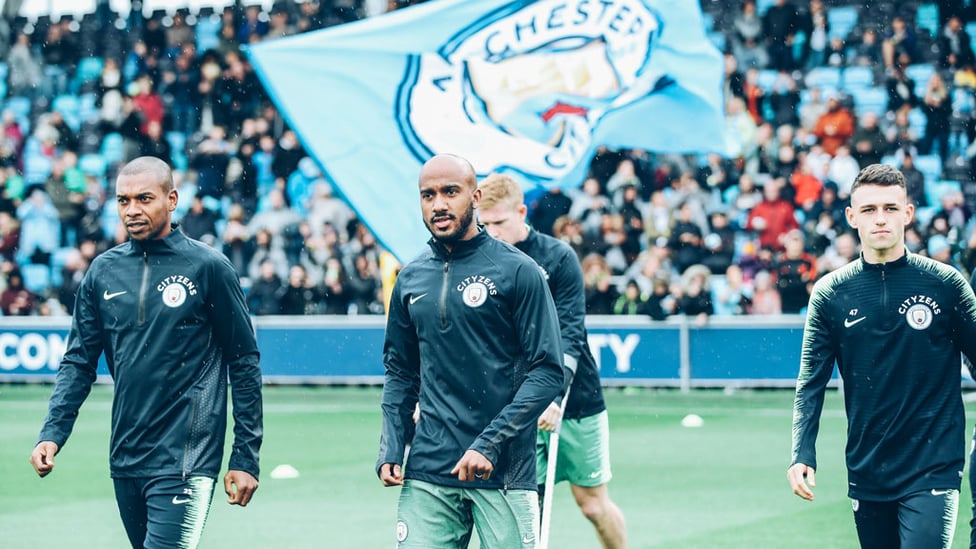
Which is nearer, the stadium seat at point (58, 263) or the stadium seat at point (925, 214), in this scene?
the stadium seat at point (925, 214)

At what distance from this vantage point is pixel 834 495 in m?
10.9

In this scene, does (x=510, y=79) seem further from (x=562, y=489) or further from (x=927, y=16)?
(x=927, y=16)

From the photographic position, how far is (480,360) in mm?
5281

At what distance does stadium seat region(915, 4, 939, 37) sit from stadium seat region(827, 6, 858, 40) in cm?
96

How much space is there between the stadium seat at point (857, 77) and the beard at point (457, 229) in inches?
705

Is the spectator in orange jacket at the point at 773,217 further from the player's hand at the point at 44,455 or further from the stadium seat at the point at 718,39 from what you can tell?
the player's hand at the point at 44,455

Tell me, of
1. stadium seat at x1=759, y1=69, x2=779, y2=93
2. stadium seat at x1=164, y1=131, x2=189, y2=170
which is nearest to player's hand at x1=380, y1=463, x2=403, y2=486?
stadium seat at x1=759, y1=69, x2=779, y2=93

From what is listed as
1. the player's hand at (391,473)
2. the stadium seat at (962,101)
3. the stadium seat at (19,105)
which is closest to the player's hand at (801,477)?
the player's hand at (391,473)

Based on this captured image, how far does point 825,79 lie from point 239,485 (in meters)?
18.3

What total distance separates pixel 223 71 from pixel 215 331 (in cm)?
2129

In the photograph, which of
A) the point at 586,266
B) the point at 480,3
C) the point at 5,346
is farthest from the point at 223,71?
the point at 480,3

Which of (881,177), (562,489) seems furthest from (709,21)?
(881,177)

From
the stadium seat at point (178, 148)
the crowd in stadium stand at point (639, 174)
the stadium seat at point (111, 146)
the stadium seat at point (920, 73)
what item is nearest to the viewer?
the crowd in stadium stand at point (639, 174)

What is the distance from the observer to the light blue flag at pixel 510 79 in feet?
44.1
